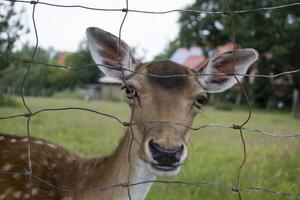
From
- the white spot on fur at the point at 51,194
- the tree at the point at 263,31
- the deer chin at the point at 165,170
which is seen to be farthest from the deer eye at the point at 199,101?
the tree at the point at 263,31

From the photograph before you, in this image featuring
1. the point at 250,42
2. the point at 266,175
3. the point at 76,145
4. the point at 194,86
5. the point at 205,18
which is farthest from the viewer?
the point at 205,18

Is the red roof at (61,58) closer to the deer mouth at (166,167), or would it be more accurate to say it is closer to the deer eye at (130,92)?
the deer eye at (130,92)

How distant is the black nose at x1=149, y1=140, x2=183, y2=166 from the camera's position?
9.37ft

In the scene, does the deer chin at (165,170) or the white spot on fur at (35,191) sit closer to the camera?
the deer chin at (165,170)

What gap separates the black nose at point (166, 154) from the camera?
2857 millimetres

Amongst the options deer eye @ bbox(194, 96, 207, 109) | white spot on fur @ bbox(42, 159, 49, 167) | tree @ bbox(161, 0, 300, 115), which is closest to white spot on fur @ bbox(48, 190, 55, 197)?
white spot on fur @ bbox(42, 159, 49, 167)

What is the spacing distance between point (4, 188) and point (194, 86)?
1528mm

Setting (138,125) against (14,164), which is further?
(14,164)

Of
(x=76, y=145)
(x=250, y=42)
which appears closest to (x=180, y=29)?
(x=250, y=42)

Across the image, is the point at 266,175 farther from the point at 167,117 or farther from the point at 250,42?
the point at 250,42

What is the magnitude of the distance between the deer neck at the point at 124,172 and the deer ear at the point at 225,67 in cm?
67

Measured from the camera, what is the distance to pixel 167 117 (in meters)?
3.20

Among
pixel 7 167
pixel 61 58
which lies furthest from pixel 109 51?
pixel 61 58

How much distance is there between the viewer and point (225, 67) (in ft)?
12.0
